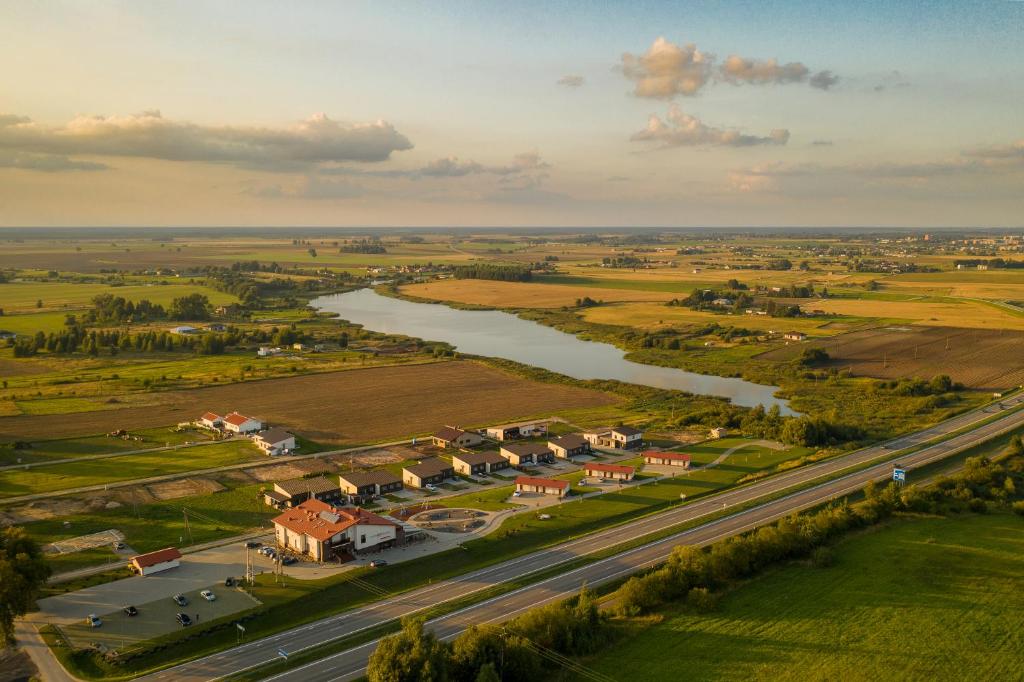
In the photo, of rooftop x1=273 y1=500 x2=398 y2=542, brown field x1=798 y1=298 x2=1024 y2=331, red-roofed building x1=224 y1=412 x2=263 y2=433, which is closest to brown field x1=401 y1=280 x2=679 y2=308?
brown field x1=798 y1=298 x2=1024 y2=331

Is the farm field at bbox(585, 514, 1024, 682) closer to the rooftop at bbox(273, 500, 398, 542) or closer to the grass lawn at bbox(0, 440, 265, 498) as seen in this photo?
the rooftop at bbox(273, 500, 398, 542)

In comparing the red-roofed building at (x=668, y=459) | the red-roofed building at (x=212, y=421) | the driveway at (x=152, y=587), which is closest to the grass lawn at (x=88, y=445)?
the red-roofed building at (x=212, y=421)

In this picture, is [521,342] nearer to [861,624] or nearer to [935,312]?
[935,312]

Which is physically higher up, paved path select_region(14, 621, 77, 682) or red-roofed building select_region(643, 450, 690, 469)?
red-roofed building select_region(643, 450, 690, 469)

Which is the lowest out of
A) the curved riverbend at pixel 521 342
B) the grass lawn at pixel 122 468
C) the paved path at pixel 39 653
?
the paved path at pixel 39 653

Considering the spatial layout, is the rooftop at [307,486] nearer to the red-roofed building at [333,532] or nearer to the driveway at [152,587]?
the red-roofed building at [333,532]

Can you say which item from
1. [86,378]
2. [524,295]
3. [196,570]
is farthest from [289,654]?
[524,295]

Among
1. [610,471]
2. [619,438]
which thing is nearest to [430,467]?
[610,471]
